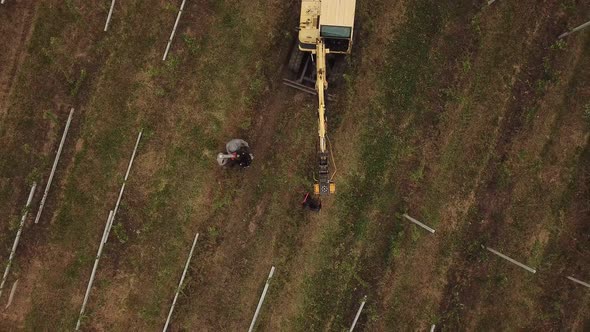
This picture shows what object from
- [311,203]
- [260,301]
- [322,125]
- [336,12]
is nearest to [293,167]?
[311,203]

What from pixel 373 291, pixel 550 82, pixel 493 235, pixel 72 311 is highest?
pixel 550 82

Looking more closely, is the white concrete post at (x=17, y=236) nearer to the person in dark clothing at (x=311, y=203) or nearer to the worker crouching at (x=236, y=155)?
the worker crouching at (x=236, y=155)

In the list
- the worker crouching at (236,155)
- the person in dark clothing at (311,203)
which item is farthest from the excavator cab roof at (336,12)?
the person in dark clothing at (311,203)

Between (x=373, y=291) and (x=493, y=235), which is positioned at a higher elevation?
(x=493, y=235)

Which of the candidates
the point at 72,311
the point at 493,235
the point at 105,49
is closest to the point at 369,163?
the point at 493,235

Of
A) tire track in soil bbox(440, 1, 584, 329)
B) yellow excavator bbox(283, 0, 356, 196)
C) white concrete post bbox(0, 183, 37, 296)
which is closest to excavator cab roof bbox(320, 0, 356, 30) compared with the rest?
yellow excavator bbox(283, 0, 356, 196)

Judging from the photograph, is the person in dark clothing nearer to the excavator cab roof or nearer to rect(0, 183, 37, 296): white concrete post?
the excavator cab roof

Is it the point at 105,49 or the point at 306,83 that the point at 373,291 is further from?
the point at 105,49
